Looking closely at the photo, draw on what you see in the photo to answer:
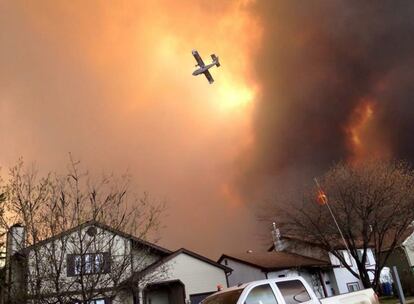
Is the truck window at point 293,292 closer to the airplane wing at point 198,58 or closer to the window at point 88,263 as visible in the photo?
the window at point 88,263

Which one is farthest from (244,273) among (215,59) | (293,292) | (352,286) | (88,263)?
(293,292)

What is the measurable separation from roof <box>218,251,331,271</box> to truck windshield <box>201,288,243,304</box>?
29716 millimetres

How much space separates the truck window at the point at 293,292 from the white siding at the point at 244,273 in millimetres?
29450

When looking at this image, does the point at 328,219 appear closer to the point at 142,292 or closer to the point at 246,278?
the point at 246,278

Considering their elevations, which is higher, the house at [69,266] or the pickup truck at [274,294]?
the house at [69,266]

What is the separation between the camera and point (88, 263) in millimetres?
15148

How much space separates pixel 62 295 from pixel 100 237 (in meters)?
2.48

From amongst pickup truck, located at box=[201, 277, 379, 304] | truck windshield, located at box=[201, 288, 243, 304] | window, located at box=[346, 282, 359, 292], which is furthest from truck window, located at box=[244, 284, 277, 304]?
window, located at box=[346, 282, 359, 292]

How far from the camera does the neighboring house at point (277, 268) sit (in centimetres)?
3909

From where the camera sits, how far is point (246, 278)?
40.3m

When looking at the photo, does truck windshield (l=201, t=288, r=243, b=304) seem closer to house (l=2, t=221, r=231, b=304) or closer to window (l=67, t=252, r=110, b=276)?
house (l=2, t=221, r=231, b=304)

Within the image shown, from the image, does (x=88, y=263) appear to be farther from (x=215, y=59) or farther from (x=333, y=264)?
(x=333, y=264)

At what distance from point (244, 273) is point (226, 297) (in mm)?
32792

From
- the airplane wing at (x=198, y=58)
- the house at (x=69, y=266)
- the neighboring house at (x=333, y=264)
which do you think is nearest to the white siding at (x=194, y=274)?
the neighboring house at (x=333, y=264)
